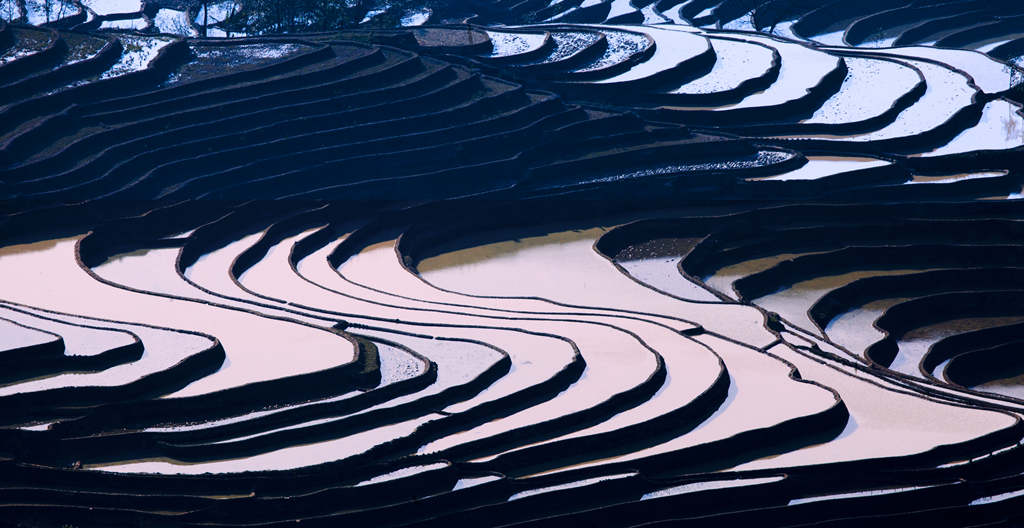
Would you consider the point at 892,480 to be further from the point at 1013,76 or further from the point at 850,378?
the point at 1013,76

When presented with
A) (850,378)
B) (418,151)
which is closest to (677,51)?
(418,151)

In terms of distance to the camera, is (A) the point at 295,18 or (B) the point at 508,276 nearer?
(B) the point at 508,276

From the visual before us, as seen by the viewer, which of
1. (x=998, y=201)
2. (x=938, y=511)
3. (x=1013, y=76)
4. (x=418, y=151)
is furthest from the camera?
(x=1013, y=76)

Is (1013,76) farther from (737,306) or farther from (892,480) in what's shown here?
(892,480)

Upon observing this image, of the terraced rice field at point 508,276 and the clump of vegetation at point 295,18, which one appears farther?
the clump of vegetation at point 295,18

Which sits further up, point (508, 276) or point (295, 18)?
point (295, 18)

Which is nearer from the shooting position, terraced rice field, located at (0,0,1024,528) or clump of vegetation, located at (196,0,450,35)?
terraced rice field, located at (0,0,1024,528)

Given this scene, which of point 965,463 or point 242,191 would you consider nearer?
point 965,463

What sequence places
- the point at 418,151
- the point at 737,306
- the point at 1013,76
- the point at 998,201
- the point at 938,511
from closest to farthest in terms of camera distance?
1. the point at 938,511
2. the point at 737,306
3. the point at 998,201
4. the point at 418,151
5. the point at 1013,76
